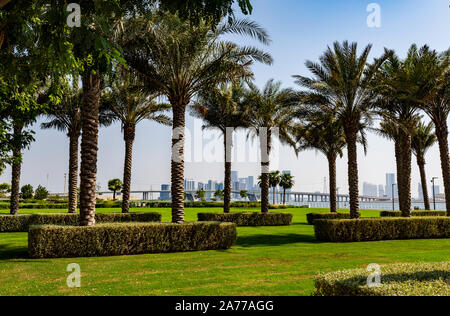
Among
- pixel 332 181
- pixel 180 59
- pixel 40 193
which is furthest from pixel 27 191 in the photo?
pixel 180 59

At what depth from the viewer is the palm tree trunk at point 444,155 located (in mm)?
21984

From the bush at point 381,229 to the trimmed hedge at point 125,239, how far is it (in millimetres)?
5228

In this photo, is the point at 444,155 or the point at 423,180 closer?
the point at 444,155

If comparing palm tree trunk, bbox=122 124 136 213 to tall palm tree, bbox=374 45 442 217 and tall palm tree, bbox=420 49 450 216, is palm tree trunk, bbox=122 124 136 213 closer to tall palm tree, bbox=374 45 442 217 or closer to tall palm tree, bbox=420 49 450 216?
tall palm tree, bbox=374 45 442 217

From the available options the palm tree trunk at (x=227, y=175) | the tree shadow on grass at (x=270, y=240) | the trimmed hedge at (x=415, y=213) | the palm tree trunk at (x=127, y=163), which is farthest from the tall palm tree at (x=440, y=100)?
the palm tree trunk at (x=127, y=163)

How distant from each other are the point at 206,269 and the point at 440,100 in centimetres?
2076

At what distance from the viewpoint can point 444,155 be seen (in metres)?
22.2

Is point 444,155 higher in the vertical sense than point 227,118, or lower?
lower

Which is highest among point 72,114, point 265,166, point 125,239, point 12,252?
point 72,114

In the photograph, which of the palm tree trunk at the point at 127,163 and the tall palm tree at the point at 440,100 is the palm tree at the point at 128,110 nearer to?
the palm tree trunk at the point at 127,163

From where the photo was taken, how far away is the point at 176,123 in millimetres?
15766

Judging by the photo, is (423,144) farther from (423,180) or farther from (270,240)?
(270,240)

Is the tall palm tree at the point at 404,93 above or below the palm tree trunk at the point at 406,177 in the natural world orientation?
above
